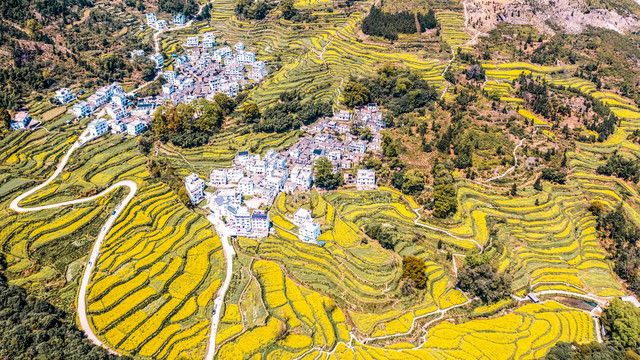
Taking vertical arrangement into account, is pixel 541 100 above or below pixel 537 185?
above

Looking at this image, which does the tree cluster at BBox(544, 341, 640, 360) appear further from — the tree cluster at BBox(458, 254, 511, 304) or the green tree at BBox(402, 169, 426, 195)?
the green tree at BBox(402, 169, 426, 195)

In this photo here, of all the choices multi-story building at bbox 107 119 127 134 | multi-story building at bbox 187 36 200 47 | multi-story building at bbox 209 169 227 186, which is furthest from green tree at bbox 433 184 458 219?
multi-story building at bbox 187 36 200 47

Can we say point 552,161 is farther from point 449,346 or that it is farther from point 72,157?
point 72,157

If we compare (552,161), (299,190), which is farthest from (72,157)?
(552,161)

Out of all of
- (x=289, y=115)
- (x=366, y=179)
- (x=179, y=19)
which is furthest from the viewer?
(x=179, y=19)

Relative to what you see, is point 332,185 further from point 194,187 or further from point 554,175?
point 554,175

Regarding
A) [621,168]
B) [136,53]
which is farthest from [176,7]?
[621,168]

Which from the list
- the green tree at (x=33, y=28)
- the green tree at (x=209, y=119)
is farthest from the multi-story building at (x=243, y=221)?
the green tree at (x=33, y=28)
